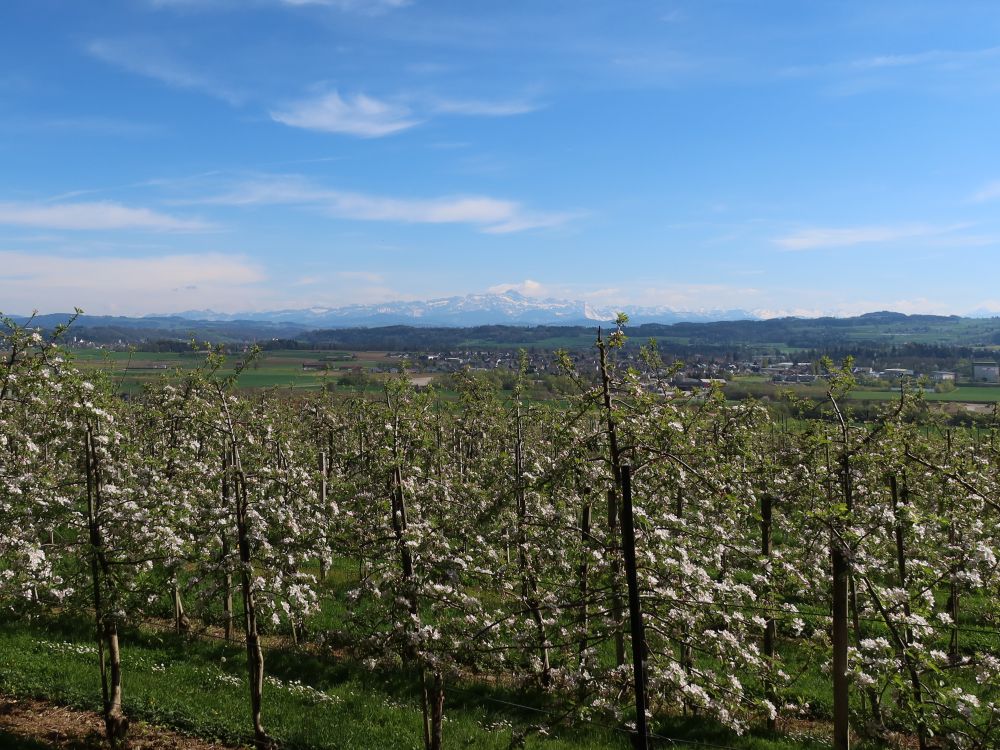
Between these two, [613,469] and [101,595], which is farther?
[101,595]

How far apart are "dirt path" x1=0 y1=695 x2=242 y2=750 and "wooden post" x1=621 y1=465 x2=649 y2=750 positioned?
10.9 metres

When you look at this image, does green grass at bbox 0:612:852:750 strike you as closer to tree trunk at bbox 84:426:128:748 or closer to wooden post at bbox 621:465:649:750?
tree trunk at bbox 84:426:128:748

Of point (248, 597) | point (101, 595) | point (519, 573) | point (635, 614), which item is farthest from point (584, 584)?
point (101, 595)

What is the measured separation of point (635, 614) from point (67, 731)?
1399 cm

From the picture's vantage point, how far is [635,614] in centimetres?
819

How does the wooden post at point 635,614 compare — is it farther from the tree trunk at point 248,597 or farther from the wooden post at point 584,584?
the tree trunk at point 248,597

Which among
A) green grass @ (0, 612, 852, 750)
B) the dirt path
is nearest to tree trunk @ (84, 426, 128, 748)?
the dirt path

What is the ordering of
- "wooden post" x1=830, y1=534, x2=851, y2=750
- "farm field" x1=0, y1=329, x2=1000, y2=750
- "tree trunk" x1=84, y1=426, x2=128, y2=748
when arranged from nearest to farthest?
1. "wooden post" x1=830, y1=534, x2=851, y2=750
2. "farm field" x1=0, y1=329, x2=1000, y2=750
3. "tree trunk" x1=84, y1=426, x2=128, y2=748

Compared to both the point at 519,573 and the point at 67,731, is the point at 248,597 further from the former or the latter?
the point at 67,731

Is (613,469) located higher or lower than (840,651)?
higher

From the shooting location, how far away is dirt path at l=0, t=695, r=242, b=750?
13594mm

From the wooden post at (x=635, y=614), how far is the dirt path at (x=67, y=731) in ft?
35.7

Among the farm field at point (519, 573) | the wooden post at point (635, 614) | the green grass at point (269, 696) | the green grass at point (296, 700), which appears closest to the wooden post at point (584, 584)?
the farm field at point (519, 573)

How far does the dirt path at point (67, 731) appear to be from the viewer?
13.6 meters
